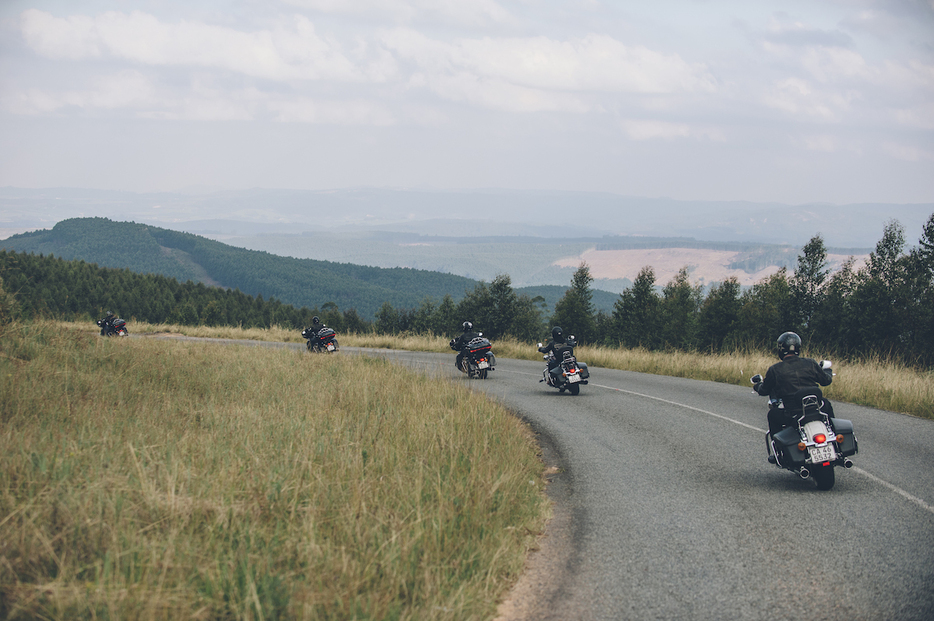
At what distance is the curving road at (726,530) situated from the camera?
4.24 m

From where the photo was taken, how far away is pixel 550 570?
4910 mm

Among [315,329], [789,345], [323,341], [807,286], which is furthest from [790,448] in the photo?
[807,286]

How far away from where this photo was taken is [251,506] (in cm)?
514

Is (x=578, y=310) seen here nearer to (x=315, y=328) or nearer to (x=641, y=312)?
(x=641, y=312)

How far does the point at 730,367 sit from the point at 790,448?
12.9m

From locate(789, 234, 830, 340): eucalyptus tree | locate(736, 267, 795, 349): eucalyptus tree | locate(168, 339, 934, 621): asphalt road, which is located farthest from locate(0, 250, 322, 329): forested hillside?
locate(168, 339, 934, 621): asphalt road

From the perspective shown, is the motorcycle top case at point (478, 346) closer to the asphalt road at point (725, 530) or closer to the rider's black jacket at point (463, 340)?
the rider's black jacket at point (463, 340)

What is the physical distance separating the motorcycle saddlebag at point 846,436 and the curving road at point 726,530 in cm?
42

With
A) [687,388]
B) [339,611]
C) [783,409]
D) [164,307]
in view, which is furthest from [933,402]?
[164,307]

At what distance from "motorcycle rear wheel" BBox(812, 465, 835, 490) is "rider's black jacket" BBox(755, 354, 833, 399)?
0.87 metres

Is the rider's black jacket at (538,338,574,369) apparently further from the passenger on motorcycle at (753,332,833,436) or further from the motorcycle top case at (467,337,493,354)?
the passenger on motorcycle at (753,332,833,436)

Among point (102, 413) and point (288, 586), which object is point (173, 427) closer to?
point (102, 413)

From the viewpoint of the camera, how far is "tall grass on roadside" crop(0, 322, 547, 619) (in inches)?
151

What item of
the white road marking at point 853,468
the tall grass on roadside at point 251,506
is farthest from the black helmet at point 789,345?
the tall grass on roadside at point 251,506
